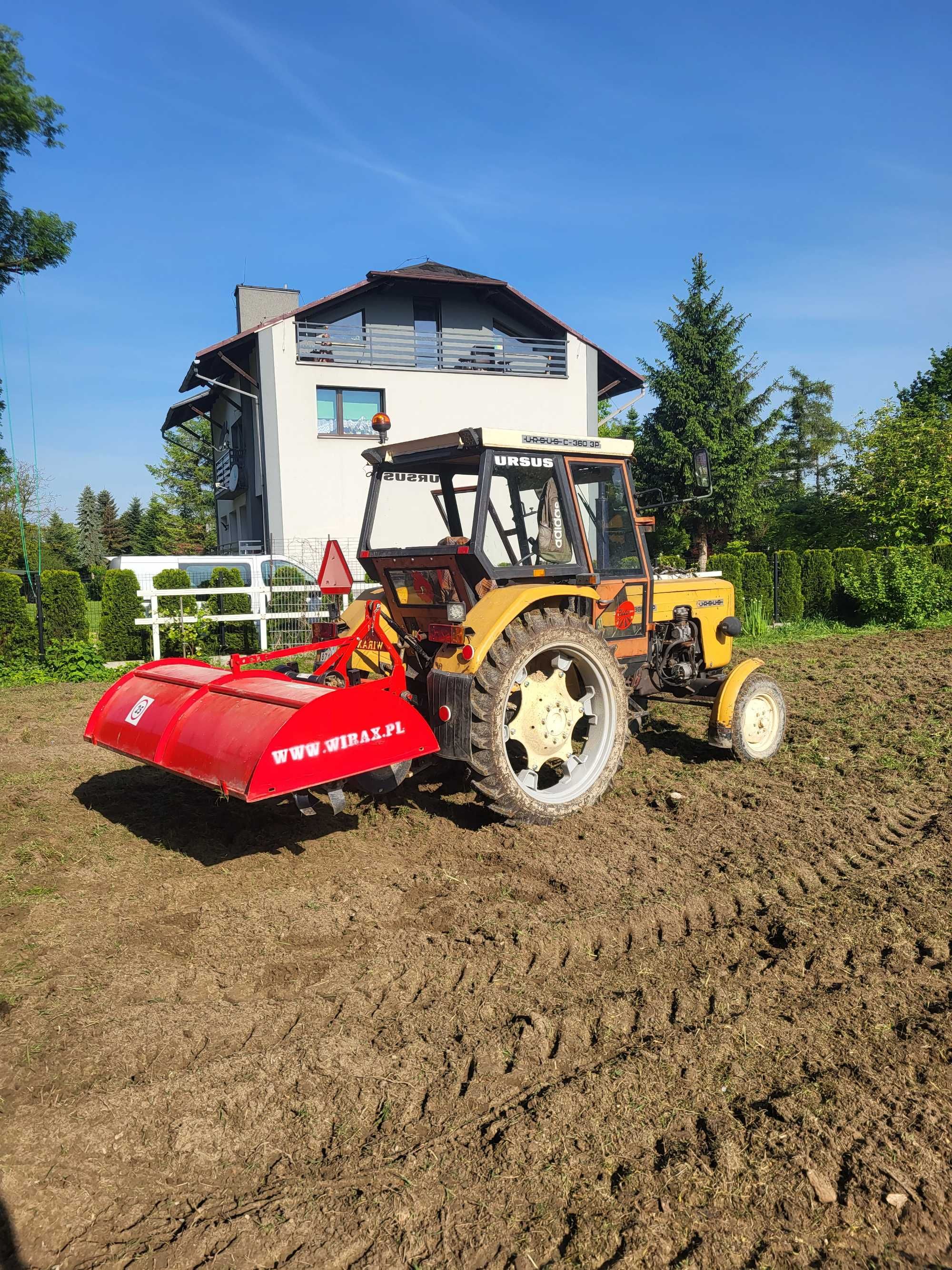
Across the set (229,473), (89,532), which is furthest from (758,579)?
(89,532)

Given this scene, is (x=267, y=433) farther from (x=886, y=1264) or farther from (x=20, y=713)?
Answer: (x=886, y=1264)

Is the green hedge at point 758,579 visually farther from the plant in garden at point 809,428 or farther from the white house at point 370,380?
the plant in garden at point 809,428

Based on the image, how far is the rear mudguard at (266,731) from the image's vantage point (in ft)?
13.0

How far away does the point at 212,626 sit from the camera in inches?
482

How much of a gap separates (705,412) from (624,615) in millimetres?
21165

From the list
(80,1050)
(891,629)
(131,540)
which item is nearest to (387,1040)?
(80,1050)

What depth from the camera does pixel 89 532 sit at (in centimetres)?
7200

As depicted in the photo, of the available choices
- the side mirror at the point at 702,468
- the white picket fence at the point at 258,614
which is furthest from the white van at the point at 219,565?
the side mirror at the point at 702,468

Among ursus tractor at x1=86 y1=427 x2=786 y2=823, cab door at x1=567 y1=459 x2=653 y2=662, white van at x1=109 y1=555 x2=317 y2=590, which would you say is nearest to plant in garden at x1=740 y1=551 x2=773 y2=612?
white van at x1=109 y1=555 x2=317 y2=590

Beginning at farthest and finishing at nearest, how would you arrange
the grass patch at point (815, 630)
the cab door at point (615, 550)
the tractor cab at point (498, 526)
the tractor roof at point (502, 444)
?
the grass patch at point (815, 630), the cab door at point (615, 550), the tractor cab at point (498, 526), the tractor roof at point (502, 444)

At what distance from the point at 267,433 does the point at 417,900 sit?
15.4 metres

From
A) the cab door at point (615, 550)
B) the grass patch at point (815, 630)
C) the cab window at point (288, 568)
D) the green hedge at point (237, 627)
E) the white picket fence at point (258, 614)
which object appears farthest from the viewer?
the grass patch at point (815, 630)

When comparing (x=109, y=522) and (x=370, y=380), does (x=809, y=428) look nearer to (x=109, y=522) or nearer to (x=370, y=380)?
(x=370, y=380)

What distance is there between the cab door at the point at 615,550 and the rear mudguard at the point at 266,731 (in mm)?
1750
